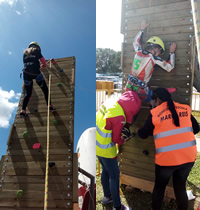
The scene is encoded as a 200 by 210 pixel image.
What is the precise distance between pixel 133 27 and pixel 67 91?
1.63 metres

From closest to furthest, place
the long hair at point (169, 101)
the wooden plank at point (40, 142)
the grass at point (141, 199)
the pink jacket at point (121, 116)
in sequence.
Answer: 1. the long hair at point (169, 101)
2. the pink jacket at point (121, 116)
3. the grass at point (141, 199)
4. the wooden plank at point (40, 142)

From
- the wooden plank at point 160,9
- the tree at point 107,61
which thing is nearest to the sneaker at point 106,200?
the tree at point 107,61

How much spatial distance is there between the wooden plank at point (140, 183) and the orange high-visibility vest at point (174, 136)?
0.58 m

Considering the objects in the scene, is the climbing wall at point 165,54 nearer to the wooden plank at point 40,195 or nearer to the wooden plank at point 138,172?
the wooden plank at point 138,172

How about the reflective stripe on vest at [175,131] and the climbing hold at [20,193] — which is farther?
the climbing hold at [20,193]

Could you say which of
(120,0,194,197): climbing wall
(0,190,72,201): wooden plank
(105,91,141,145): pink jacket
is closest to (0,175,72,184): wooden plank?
(0,190,72,201): wooden plank

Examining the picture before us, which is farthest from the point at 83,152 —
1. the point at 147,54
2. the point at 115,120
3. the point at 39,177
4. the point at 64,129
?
the point at 147,54

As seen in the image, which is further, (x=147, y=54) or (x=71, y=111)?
(x=71, y=111)

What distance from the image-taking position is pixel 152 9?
149 centimetres

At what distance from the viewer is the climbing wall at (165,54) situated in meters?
1.41

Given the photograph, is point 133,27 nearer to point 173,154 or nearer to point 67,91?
point 173,154

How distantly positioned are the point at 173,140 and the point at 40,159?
1.53m

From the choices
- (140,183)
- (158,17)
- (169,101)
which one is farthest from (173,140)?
(158,17)

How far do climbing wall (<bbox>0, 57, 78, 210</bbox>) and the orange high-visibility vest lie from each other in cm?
101
